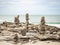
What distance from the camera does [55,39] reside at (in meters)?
6.02

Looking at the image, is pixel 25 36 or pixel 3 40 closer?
pixel 3 40

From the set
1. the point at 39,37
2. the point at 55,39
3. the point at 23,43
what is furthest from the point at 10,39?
the point at 55,39

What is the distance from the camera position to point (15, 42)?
577 cm

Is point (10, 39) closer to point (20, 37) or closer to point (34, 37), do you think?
point (20, 37)

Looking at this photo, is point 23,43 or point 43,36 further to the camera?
point 43,36

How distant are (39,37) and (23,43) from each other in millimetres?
794

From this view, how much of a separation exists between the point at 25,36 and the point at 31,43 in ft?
2.50

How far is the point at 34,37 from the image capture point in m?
6.38

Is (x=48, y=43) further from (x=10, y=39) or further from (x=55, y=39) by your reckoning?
(x=10, y=39)

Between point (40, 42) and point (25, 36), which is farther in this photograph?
point (25, 36)

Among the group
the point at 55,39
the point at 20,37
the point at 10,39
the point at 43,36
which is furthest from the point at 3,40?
the point at 55,39

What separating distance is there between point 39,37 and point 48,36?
0.35 metres

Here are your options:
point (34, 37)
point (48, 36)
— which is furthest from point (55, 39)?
point (34, 37)

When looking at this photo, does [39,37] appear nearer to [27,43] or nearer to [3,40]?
[27,43]
